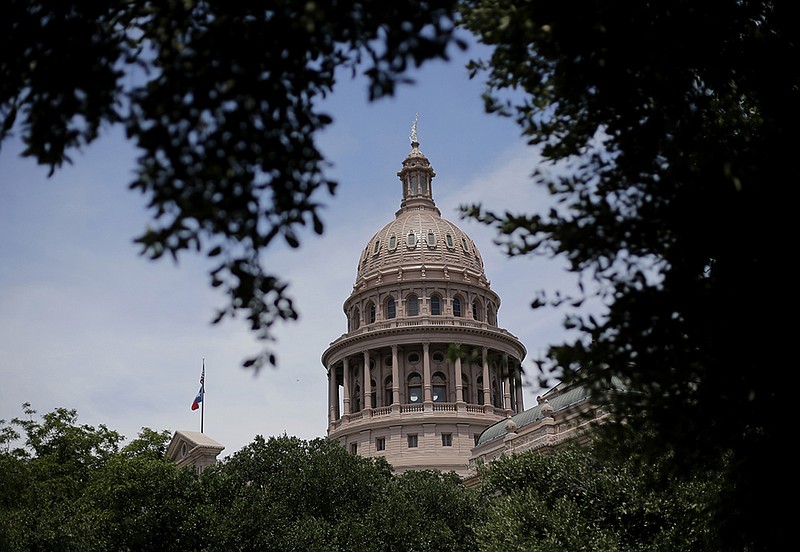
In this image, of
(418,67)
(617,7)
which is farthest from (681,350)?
(418,67)

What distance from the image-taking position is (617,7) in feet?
37.9

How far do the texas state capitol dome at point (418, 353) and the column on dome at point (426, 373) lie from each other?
4.5 inches

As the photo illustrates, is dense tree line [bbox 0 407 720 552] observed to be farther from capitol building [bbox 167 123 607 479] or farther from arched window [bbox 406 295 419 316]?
arched window [bbox 406 295 419 316]

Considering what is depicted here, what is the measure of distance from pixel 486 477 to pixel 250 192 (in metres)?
33.8

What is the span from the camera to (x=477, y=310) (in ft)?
359

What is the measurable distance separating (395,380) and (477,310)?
13.4 metres

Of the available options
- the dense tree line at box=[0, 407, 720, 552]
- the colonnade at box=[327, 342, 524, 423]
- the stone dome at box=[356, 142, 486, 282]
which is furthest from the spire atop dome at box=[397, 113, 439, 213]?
the dense tree line at box=[0, 407, 720, 552]

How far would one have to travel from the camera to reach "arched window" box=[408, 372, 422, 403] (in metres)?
104

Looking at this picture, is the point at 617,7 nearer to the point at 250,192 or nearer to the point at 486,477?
the point at 250,192

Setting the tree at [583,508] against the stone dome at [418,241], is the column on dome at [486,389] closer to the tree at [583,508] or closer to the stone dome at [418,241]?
the stone dome at [418,241]

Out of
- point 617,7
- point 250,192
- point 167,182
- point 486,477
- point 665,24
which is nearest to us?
point 167,182

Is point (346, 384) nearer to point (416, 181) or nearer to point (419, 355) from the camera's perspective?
point (419, 355)

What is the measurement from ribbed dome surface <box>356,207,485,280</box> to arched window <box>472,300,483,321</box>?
14.0 ft

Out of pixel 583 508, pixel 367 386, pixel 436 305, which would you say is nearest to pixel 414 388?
pixel 367 386
